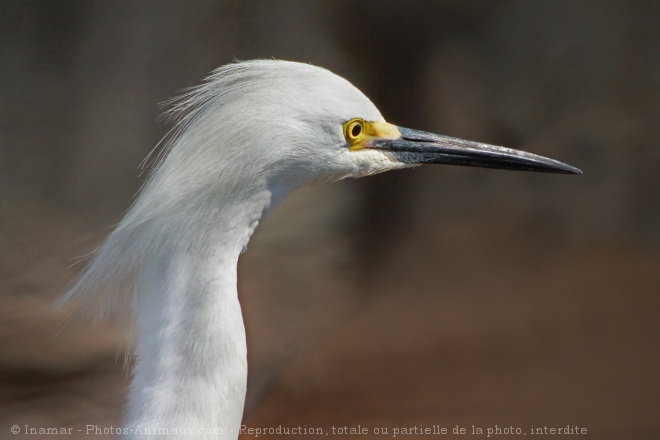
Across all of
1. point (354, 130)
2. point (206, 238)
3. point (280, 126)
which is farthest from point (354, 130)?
point (206, 238)

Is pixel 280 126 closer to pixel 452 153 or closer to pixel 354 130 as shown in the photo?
pixel 354 130

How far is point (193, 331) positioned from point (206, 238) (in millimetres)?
116

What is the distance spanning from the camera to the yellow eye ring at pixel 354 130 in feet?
3.43

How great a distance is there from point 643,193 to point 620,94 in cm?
32

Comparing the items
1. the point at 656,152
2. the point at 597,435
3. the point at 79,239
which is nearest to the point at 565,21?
the point at 656,152

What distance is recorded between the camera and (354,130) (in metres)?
1.07

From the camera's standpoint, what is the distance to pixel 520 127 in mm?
2361

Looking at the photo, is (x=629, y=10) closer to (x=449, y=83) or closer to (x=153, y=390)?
(x=449, y=83)

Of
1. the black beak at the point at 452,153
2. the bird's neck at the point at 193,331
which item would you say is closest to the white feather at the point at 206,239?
the bird's neck at the point at 193,331

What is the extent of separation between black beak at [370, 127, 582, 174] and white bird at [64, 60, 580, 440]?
0.56 ft

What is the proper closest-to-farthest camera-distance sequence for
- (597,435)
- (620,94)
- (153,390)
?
1. (153,390)
2. (597,435)
3. (620,94)

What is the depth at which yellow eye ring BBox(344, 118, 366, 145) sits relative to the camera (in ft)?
3.43

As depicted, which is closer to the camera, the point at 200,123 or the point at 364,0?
the point at 200,123

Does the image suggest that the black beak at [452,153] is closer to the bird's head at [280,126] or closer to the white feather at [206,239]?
the bird's head at [280,126]
